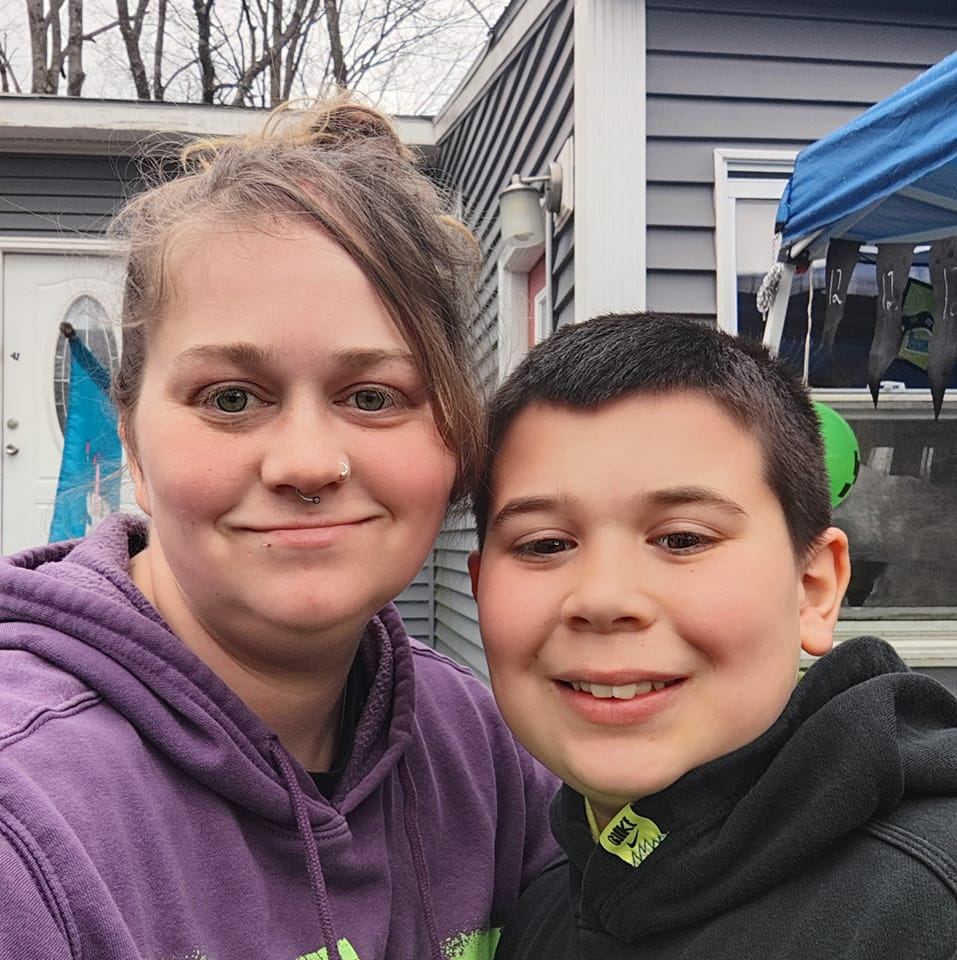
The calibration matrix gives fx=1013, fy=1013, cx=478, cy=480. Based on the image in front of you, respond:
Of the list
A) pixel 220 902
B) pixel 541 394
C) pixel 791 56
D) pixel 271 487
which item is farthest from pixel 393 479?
pixel 791 56

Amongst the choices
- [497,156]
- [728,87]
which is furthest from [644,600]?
[497,156]

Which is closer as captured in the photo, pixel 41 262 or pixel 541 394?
pixel 541 394

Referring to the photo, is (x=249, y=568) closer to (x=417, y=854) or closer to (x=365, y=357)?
(x=365, y=357)

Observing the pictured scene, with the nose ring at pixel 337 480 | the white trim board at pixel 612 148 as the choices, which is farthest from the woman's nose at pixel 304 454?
the white trim board at pixel 612 148

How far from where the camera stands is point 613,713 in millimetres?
1104

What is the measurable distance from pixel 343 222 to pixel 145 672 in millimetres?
514

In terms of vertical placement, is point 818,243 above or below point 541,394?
above

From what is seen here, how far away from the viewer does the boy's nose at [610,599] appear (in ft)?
3.51

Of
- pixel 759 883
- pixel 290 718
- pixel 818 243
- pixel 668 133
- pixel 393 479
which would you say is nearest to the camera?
pixel 759 883

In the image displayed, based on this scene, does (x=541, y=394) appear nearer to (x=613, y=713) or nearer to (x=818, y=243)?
(x=613, y=713)

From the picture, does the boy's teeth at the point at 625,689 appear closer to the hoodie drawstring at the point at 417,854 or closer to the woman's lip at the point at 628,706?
the woman's lip at the point at 628,706

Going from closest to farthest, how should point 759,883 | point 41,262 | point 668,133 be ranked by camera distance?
point 759,883 → point 668,133 → point 41,262

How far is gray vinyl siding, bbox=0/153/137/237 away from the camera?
6109 millimetres

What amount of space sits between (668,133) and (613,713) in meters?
3.35
